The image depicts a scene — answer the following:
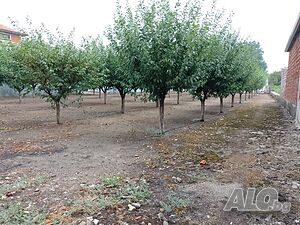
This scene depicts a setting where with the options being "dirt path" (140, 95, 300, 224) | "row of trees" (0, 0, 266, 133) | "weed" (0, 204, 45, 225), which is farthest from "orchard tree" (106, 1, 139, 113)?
"weed" (0, 204, 45, 225)

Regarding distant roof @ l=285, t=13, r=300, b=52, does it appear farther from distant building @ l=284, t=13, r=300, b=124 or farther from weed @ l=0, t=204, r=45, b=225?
weed @ l=0, t=204, r=45, b=225

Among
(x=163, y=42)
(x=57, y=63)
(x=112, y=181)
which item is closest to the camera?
(x=112, y=181)

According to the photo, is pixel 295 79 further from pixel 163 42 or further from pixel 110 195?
pixel 110 195

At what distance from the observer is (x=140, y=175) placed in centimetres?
465

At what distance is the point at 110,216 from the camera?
126 inches

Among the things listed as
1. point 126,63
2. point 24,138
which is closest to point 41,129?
point 24,138

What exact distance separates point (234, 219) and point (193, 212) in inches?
18.2

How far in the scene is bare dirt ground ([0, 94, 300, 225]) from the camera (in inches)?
129
